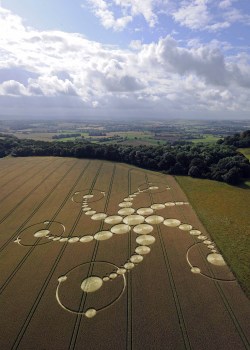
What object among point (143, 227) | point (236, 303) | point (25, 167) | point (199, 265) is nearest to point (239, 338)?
point (236, 303)

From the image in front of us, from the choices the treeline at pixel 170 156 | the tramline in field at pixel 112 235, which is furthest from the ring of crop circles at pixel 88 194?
the treeline at pixel 170 156

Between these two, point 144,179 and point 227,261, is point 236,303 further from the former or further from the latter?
point 144,179

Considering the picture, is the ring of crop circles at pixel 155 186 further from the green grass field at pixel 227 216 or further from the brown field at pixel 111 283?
the brown field at pixel 111 283

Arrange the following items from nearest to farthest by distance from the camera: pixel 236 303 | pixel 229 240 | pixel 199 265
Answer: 1. pixel 236 303
2. pixel 199 265
3. pixel 229 240

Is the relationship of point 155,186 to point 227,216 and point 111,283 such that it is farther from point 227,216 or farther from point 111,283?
point 111,283

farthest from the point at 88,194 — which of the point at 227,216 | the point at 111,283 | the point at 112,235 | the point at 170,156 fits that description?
the point at 170,156

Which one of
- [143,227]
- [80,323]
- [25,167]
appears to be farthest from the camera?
[25,167]

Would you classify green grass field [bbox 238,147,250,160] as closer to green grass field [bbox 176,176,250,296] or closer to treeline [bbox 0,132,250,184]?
treeline [bbox 0,132,250,184]
